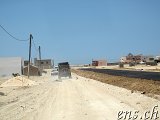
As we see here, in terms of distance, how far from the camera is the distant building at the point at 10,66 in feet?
257

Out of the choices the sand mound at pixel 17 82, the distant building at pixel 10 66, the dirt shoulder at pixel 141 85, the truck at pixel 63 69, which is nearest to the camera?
the dirt shoulder at pixel 141 85

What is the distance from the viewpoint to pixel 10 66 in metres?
79.1

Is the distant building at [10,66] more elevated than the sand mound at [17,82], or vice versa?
the distant building at [10,66]

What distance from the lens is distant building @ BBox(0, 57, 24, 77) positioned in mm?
78438

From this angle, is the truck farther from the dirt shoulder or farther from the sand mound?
the dirt shoulder

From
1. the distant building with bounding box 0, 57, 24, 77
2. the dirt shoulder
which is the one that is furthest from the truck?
the distant building with bounding box 0, 57, 24, 77

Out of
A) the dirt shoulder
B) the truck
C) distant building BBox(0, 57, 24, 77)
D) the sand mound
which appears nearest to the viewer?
the dirt shoulder

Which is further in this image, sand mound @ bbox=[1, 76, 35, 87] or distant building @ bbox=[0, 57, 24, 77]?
distant building @ bbox=[0, 57, 24, 77]

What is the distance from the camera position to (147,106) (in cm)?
1712

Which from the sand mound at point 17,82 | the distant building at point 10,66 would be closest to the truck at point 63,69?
the sand mound at point 17,82

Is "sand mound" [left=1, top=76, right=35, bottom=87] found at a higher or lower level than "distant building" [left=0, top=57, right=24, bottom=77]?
lower

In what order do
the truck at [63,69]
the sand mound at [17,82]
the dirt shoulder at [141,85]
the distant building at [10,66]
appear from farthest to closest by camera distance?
the distant building at [10,66]
the truck at [63,69]
the sand mound at [17,82]
the dirt shoulder at [141,85]

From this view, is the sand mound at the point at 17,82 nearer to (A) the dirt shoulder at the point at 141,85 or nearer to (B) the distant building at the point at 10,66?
(A) the dirt shoulder at the point at 141,85

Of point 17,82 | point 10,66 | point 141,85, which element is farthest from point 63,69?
point 141,85
